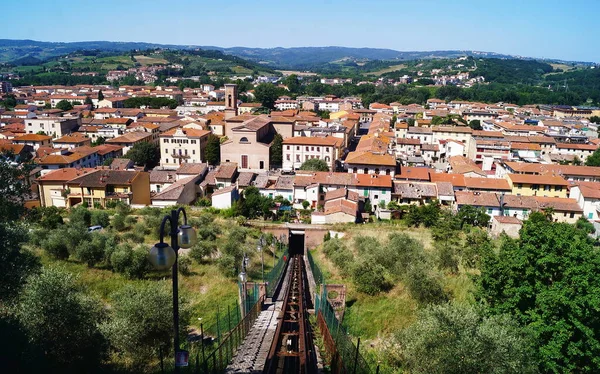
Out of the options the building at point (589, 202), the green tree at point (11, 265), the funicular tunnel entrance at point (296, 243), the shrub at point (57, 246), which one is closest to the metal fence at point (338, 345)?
the green tree at point (11, 265)

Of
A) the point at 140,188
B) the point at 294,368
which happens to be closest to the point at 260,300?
the point at 294,368

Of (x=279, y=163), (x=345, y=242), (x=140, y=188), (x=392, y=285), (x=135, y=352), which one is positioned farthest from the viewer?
(x=279, y=163)

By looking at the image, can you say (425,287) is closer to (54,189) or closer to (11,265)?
(11,265)

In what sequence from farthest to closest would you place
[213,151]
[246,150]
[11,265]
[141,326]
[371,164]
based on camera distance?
1. [213,151]
2. [246,150]
3. [371,164]
4. [141,326]
5. [11,265]

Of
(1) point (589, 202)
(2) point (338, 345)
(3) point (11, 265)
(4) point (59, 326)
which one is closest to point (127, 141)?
(3) point (11, 265)

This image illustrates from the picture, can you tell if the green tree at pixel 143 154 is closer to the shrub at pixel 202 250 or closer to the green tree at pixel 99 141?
the green tree at pixel 99 141

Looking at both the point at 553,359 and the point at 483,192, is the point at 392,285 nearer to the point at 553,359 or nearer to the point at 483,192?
the point at 553,359

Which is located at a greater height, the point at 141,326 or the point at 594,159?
the point at 141,326
